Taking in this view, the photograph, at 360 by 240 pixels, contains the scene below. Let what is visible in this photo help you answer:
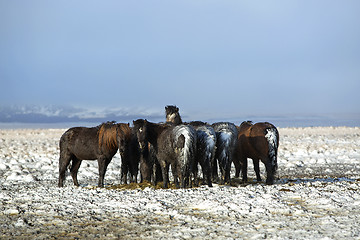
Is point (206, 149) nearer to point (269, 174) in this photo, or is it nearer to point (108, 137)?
point (269, 174)

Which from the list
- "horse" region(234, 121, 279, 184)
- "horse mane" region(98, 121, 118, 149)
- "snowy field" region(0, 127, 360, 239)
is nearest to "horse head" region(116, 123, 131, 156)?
"horse mane" region(98, 121, 118, 149)

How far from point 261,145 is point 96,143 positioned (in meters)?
4.85

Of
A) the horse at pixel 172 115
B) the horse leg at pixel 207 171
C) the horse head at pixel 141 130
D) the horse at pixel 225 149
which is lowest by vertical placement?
the horse leg at pixel 207 171

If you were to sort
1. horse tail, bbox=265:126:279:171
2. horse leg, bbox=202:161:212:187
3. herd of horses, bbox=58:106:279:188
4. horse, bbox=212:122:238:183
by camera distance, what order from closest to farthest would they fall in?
1. herd of horses, bbox=58:106:279:188
2. horse leg, bbox=202:161:212:187
3. horse, bbox=212:122:238:183
4. horse tail, bbox=265:126:279:171

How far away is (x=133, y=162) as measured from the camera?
1226 cm

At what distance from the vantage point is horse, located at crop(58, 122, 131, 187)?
39.5ft

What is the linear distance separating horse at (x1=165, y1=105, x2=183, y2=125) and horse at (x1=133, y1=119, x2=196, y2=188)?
158 centimetres

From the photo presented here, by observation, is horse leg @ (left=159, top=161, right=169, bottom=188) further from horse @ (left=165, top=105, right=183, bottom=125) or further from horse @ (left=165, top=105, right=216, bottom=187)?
horse @ (left=165, top=105, right=183, bottom=125)

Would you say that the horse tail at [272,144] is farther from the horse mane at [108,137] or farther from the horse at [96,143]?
the horse mane at [108,137]

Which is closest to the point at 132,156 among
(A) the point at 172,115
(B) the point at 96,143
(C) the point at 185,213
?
(B) the point at 96,143

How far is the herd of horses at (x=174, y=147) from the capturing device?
411 inches

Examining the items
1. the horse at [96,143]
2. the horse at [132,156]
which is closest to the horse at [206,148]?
the horse at [132,156]

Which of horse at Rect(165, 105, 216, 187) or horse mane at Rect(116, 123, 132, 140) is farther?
horse mane at Rect(116, 123, 132, 140)

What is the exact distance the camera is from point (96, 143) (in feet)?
40.4
